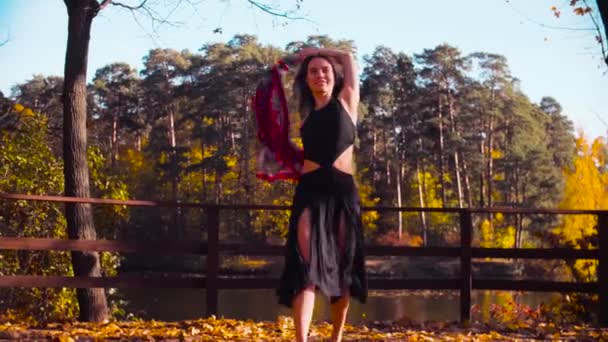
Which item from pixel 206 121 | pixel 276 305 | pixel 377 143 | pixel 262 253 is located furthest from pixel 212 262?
pixel 377 143

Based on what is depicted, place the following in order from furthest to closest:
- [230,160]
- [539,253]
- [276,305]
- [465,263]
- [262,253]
Result: [230,160] → [276,305] → [539,253] → [465,263] → [262,253]

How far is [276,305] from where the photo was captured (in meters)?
24.8

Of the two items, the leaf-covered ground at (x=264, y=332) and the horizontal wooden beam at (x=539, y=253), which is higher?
the horizontal wooden beam at (x=539, y=253)

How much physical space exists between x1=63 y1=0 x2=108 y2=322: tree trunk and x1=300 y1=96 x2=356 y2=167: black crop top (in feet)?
12.9

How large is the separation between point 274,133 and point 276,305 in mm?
19707

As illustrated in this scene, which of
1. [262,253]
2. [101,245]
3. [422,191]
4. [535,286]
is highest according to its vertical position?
[422,191]

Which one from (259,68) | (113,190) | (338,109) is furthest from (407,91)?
(338,109)

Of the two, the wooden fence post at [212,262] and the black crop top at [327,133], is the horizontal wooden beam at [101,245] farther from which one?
the black crop top at [327,133]

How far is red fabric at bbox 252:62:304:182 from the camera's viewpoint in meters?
5.45

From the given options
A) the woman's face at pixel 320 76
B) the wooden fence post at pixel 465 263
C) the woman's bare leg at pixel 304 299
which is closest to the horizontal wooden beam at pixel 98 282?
the wooden fence post at pixel 465 263

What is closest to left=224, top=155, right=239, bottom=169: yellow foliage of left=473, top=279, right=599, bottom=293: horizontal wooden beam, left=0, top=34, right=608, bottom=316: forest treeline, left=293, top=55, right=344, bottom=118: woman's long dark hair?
left=0, top=34, right=608, bottom=316: forest treeline

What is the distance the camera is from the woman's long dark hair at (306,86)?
5.23m

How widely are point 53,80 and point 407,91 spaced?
21704mm

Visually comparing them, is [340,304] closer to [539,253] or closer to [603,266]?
[539,253]
